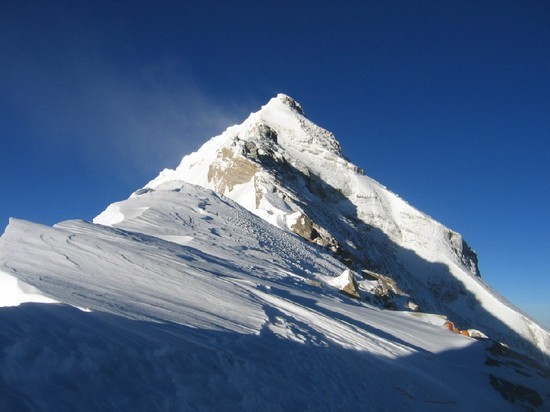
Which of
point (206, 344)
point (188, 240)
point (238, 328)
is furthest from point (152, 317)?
point (188, 240)

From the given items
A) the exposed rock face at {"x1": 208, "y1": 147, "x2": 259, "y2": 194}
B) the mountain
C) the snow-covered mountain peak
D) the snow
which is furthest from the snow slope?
the snow-covered mountain peak

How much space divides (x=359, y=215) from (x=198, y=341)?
171 ft

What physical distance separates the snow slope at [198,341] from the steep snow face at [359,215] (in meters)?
19.0

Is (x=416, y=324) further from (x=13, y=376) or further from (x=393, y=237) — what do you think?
(x=393, y=237)

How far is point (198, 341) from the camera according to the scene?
6332 millimetres

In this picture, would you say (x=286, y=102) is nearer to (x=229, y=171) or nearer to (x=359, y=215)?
(x=359, y=215)

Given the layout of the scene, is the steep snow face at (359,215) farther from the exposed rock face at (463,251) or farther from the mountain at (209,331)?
the mountain at (209,331)

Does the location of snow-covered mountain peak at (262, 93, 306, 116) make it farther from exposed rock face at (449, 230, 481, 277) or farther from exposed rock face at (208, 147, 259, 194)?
exposed rock face at (449, 230, 481, 277)

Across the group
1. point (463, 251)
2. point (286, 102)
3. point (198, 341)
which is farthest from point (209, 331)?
point (286, 102)

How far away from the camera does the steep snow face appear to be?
42031mm

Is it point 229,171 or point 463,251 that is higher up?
point 463,251

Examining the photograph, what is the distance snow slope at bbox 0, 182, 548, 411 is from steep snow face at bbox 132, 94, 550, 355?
19.0 metres

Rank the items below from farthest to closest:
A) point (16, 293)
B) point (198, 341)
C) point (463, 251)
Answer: point (463, 251) < point (16, 293) < point (198, 341)

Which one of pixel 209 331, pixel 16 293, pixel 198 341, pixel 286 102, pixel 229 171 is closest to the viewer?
pixel 198 341
